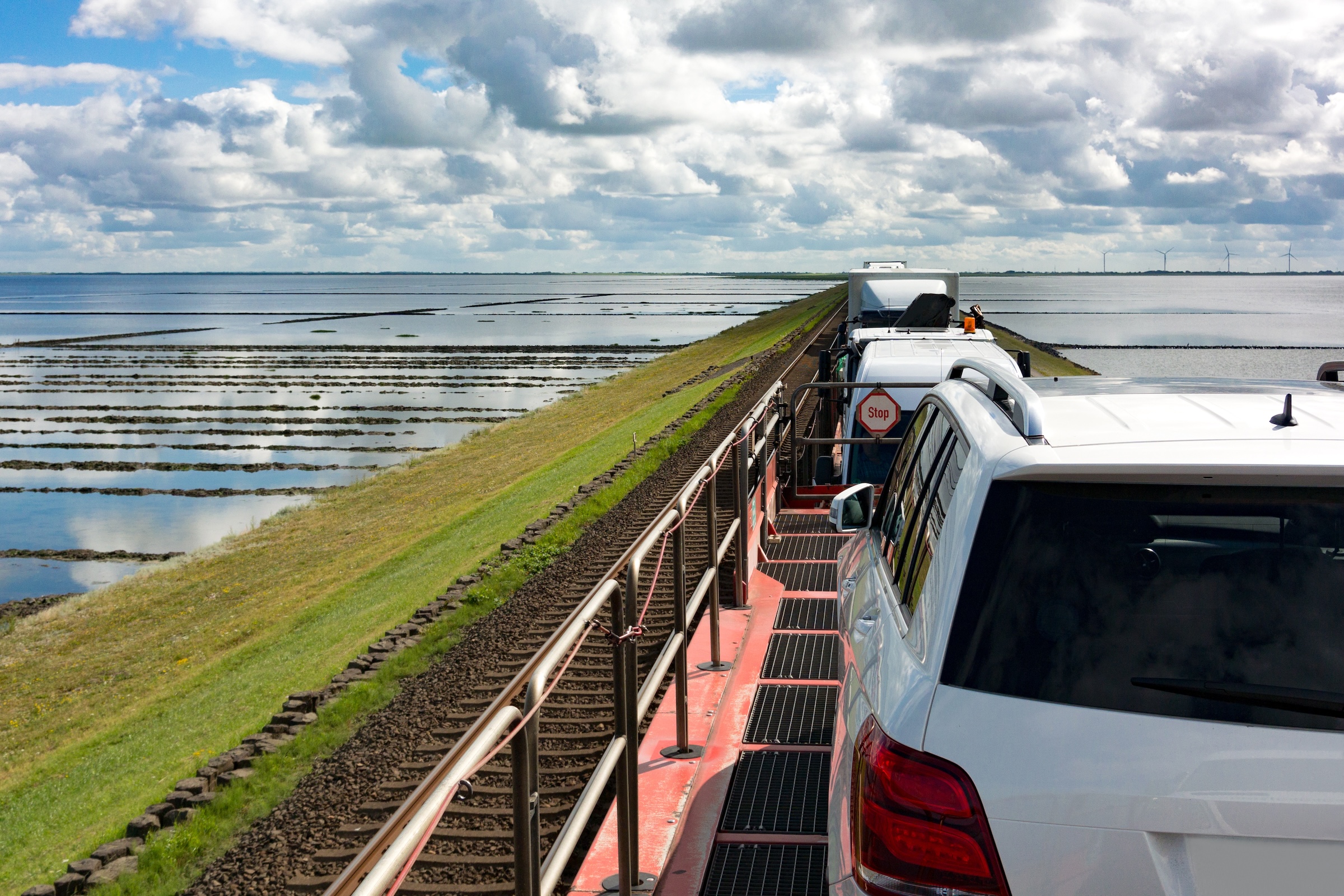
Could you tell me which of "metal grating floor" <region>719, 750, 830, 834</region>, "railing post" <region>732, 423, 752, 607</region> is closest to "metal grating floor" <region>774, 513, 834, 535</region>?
"railing post" <region>732, 423, 752, 607</region>

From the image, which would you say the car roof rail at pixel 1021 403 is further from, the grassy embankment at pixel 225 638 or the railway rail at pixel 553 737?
the grassy embankment at pixel 225 638

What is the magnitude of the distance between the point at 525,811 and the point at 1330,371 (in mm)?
3039

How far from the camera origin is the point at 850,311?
20906mm

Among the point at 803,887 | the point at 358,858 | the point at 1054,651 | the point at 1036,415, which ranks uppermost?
the point at 1036,415

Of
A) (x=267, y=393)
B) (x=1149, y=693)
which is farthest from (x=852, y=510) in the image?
(x=267, y=393)

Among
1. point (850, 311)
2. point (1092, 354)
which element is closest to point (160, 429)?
point (850, 311)

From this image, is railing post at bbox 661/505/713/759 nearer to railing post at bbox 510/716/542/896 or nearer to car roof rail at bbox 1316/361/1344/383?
railing post at bbox 510/716/542/896

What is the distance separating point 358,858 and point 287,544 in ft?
74.2

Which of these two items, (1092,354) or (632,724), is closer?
(632,724)

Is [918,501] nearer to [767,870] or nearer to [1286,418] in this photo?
[1286,418]

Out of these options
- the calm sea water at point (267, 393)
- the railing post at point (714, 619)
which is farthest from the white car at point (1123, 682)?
the calm sea water at point (267, 393)

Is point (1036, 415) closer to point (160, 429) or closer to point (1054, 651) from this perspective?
point (1054, 651)

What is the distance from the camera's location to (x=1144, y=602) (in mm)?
2234

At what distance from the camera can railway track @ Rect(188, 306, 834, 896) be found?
609cm
